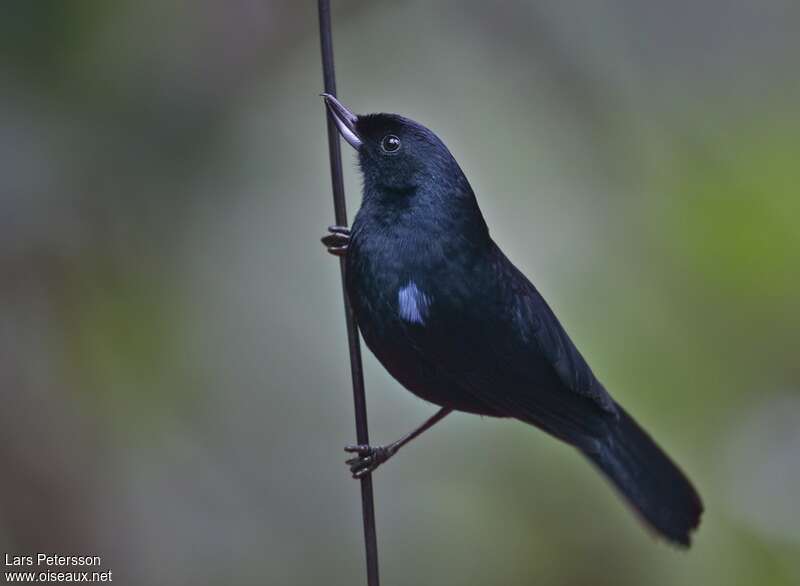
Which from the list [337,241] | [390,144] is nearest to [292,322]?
[337,241]

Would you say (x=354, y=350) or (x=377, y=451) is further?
(x=377, y=451)

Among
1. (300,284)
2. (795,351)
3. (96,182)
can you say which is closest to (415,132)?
(300,284)

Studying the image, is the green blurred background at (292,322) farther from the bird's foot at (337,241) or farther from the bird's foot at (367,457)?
the bird's foot at (337,241)

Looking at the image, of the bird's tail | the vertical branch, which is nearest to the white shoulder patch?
the vertical branch

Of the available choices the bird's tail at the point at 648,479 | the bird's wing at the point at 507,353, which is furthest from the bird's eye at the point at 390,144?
the bird's tail at the point at 648,479

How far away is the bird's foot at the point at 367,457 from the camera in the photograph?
2.90m

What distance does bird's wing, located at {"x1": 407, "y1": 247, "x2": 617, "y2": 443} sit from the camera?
2768 millimetres

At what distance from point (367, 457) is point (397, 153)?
0.78m

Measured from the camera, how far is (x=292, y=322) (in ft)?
11.8

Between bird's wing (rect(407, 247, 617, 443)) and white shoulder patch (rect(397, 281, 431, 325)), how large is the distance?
0.02 meters

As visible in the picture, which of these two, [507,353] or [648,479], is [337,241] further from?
[648,479]

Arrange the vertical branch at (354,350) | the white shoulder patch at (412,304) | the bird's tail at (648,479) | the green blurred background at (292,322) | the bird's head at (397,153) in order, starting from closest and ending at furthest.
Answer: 1. the vertical branch at (354,350)
2. the white shoulder patch at (412,304)
3. the bird's head at (397,153)
4. the bird's tail at (648,479)
5. the green blurred background at (292,322)

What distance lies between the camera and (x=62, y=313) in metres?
3.51

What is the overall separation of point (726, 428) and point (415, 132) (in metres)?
1.40
